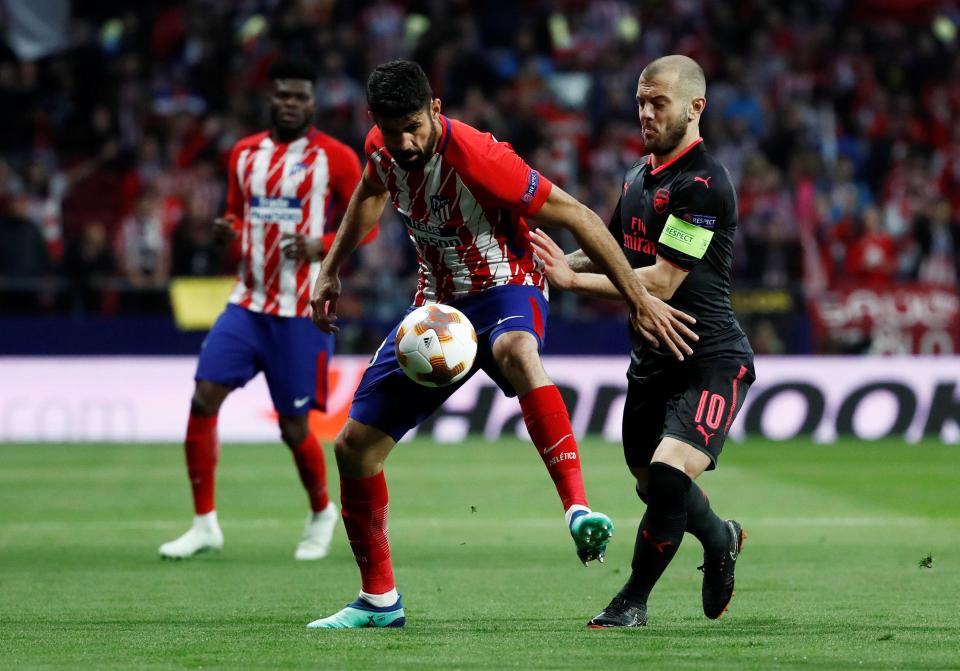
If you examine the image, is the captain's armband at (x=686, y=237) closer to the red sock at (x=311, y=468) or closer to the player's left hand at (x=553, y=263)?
the player's left hand at (x=553, y=263)

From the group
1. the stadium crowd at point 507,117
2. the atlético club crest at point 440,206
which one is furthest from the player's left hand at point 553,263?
the stadium crowd at point 507,117

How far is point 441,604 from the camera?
22.2 ft

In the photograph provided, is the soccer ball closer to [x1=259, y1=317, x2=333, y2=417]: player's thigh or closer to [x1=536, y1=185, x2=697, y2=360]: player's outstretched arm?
[x1=536, y1=185, x2=697, y2=360]: player's outstretched arm

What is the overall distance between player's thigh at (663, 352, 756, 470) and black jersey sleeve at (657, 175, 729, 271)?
429 mm

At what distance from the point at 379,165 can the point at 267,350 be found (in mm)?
3058

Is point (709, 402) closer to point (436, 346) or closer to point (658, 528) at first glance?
point (658, 528)

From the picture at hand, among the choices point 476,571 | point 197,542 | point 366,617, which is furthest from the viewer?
point 197,542

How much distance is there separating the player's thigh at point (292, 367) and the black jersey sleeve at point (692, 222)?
3.35 m

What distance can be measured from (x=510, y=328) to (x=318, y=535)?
321 cm

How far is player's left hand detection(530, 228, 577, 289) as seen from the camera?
5977 mm

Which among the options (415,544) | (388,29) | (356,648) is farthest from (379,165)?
(388,29)

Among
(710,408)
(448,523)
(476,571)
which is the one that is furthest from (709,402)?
(448,523)

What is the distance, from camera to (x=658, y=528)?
5949 mm

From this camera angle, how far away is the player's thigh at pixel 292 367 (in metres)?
8.87
